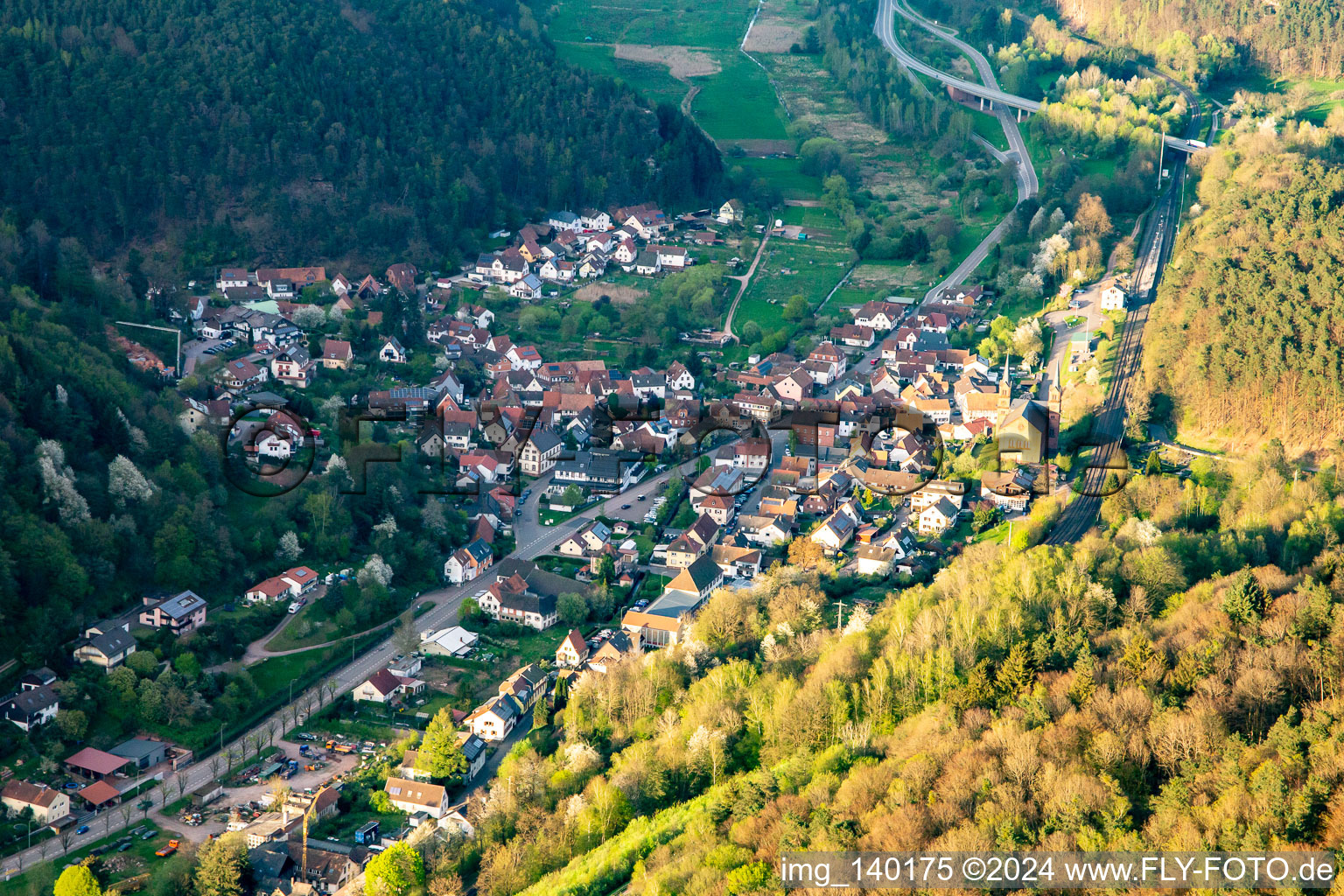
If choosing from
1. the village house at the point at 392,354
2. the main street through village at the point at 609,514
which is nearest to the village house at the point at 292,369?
the village house at the point at 392,354

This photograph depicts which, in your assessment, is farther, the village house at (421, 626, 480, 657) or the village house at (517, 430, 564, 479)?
the village house at (517, 430, 564, 479)

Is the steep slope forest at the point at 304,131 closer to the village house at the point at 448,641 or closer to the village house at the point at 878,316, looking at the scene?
the village house at the point at 878,316

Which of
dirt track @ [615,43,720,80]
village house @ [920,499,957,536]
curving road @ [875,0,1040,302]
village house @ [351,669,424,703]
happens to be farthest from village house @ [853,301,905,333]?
dirt track @ [615,43,720,80]

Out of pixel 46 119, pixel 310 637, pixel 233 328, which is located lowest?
pixel 310 637

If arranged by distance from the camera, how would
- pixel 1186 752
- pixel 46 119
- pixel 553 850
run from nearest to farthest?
pixel 1186 752, pixel 553 850, pixel 46 119

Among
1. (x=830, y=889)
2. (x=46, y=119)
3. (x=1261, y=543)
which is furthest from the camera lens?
(x=46, y=119)

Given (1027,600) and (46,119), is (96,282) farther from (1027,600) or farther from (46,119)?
(1027,600)

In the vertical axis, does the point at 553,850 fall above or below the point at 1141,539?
below

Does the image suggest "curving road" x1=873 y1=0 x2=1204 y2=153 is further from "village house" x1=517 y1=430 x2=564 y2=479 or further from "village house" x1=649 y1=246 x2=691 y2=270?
"village house" x1=517 y1=430 x2=564 y2=479

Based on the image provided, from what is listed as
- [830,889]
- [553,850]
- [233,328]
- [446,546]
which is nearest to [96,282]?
[233,328]
